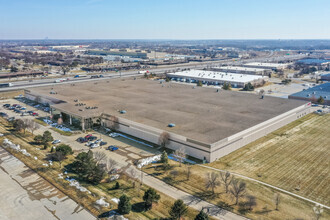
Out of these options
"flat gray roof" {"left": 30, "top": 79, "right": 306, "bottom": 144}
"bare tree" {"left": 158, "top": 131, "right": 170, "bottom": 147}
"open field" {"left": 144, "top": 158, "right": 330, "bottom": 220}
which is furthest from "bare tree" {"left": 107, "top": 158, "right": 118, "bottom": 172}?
"flat gray roof" {"left": 30, "top": 79, "right": 306, "bottom": 144}

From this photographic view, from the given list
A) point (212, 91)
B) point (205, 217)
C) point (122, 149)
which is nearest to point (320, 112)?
point (212, 91)

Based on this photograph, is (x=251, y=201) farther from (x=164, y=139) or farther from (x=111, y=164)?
(x=111, y=164)

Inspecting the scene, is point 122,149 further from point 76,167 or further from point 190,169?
point 190,169

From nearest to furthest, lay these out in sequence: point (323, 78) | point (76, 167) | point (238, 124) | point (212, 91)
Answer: point (76, 167), point (238, 124), point (212, 91), point (323, 78)

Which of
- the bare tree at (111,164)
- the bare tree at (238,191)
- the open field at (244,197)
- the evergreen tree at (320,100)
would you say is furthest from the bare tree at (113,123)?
the evergreen tree at (320,100)

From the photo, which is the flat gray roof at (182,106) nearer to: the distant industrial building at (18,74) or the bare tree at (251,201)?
the bare tree at (251,201)

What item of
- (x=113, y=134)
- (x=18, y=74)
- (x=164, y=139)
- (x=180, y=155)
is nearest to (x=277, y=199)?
(x=180, y=155)

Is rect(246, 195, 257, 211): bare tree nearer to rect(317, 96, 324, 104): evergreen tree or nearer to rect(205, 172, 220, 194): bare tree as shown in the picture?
rect(205, 172, 220, 194): bare tree
